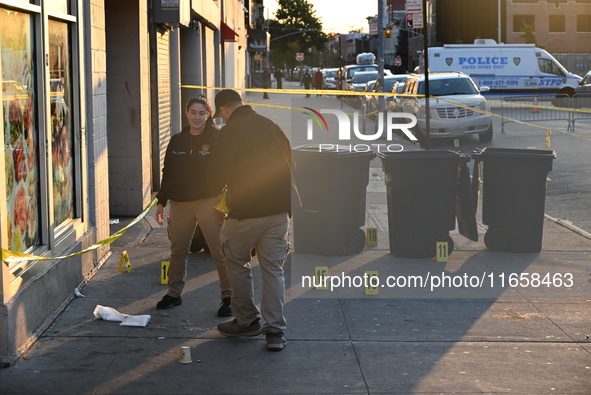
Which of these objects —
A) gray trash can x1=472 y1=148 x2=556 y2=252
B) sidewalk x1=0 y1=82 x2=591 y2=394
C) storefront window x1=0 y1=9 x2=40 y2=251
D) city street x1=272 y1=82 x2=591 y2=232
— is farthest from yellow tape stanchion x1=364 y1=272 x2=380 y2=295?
city street x1=272 y1=82 x2=591 y2=232

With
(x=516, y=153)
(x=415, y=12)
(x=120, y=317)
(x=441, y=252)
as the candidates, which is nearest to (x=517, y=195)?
(x=516, y=153)

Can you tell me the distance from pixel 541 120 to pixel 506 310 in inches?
905

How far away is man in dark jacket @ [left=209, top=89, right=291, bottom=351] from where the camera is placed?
6.38 metres

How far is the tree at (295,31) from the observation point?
115 meters

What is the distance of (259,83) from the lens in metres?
70.6

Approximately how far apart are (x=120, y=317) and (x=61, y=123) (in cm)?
194

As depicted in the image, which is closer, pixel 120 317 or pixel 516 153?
pixel 120 317

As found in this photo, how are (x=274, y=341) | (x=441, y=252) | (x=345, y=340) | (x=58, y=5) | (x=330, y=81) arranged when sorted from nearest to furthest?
(x=274, y=341)
(x=345, y=340)
(x=58, y=5)
(x=441, y=252)
(x=330, y=81)

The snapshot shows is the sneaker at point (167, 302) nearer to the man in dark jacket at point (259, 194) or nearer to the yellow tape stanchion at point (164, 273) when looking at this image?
the yellow tape stanchion at point (164, 273)

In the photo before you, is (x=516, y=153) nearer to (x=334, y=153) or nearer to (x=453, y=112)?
(x=334, y=153)

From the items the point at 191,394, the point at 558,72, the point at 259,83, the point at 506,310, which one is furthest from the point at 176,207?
the point at 259,83

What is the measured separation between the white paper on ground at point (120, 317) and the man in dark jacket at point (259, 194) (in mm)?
957

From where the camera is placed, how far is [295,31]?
380 feet

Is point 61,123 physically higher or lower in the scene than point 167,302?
higher
